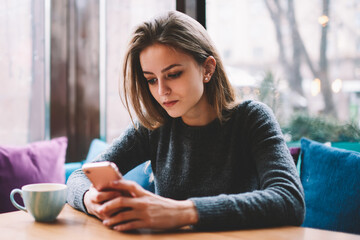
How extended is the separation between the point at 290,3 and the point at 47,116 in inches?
66.6

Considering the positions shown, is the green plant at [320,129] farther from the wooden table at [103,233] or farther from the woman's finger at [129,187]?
the woman's finger at [129,187]

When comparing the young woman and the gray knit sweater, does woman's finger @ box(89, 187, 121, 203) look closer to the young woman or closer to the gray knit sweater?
the young woman

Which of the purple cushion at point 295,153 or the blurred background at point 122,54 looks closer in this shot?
the purple cushion at point 295,153

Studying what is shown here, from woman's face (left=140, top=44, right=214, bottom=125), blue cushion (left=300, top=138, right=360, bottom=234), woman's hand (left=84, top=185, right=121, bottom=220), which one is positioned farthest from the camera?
blue cushion (left=300, top=138, right=360, bottom=234)

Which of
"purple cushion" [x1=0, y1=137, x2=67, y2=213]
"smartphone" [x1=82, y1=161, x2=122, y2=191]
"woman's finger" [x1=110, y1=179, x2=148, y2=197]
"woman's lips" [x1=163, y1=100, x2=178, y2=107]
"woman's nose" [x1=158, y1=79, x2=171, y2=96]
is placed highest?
"woman's nose" [x1=158, y1=79, x2=171, y2=96]

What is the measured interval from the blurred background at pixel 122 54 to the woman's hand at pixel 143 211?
931 millimetres

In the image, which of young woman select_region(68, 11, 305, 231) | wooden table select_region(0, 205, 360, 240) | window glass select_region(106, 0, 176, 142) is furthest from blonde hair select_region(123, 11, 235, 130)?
window glass select_region(106, 0, 176, 142)

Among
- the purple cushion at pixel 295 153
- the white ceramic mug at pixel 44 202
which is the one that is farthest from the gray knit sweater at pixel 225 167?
the purple cushion at pixel 295 153

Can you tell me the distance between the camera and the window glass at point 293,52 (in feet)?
5.82

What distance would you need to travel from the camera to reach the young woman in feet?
2.72

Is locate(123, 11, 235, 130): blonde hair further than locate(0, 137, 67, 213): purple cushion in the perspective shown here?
No

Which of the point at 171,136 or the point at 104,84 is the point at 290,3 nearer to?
the point at 171,136

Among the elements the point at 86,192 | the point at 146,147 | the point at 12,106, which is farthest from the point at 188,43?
the point at 12,106

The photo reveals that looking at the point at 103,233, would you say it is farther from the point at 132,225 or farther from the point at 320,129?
the point at 320,129
